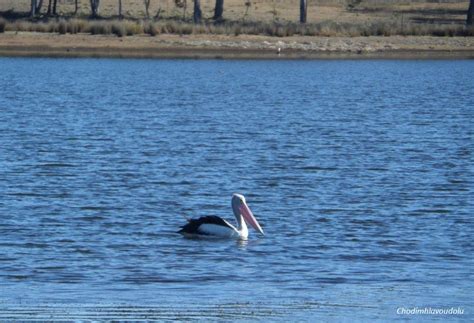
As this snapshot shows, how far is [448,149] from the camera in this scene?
25.3 m

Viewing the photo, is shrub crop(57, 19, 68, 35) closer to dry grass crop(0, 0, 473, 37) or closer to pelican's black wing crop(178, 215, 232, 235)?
dry grass crop(0, 0, 473, 37)

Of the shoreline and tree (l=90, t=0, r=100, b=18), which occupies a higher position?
tree (l=90, t=0, r=100, b=18)

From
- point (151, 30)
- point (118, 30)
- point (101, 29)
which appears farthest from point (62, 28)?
point (151, 30)

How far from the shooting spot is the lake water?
11906 millimetres

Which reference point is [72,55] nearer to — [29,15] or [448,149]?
[29,15]

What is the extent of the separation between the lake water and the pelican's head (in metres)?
0.38

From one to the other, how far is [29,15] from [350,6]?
74.1 feet

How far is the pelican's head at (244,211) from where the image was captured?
Result: 15508 millimetres

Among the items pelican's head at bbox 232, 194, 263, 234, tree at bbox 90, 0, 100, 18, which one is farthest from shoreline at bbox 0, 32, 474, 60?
pelican's head at bbox 232, 194, 263, 234

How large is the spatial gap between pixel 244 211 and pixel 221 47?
39529 millimetres

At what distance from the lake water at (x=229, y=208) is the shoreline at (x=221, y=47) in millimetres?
15641

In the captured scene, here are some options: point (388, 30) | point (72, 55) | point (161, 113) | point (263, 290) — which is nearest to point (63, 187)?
point (263, 290)

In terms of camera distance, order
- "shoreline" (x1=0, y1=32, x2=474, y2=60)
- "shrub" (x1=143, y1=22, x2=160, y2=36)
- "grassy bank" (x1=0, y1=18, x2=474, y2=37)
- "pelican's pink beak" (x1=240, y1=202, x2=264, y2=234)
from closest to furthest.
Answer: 1. "pelican's pink beak" (x1=240, y1=202, x2=264, y2=234)
2. "shoreline" (x1=0, y1=32, x2=474, y2=60)
3. "grassy bank" (x1=0, y1=18, x2=474, y2=37)
4. "shrub" (x1=143, y1=22, x2=160, y2=36)

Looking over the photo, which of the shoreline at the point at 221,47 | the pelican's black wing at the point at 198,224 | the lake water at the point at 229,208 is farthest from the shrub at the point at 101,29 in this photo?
the pelican's black wing at the point at 198,224
